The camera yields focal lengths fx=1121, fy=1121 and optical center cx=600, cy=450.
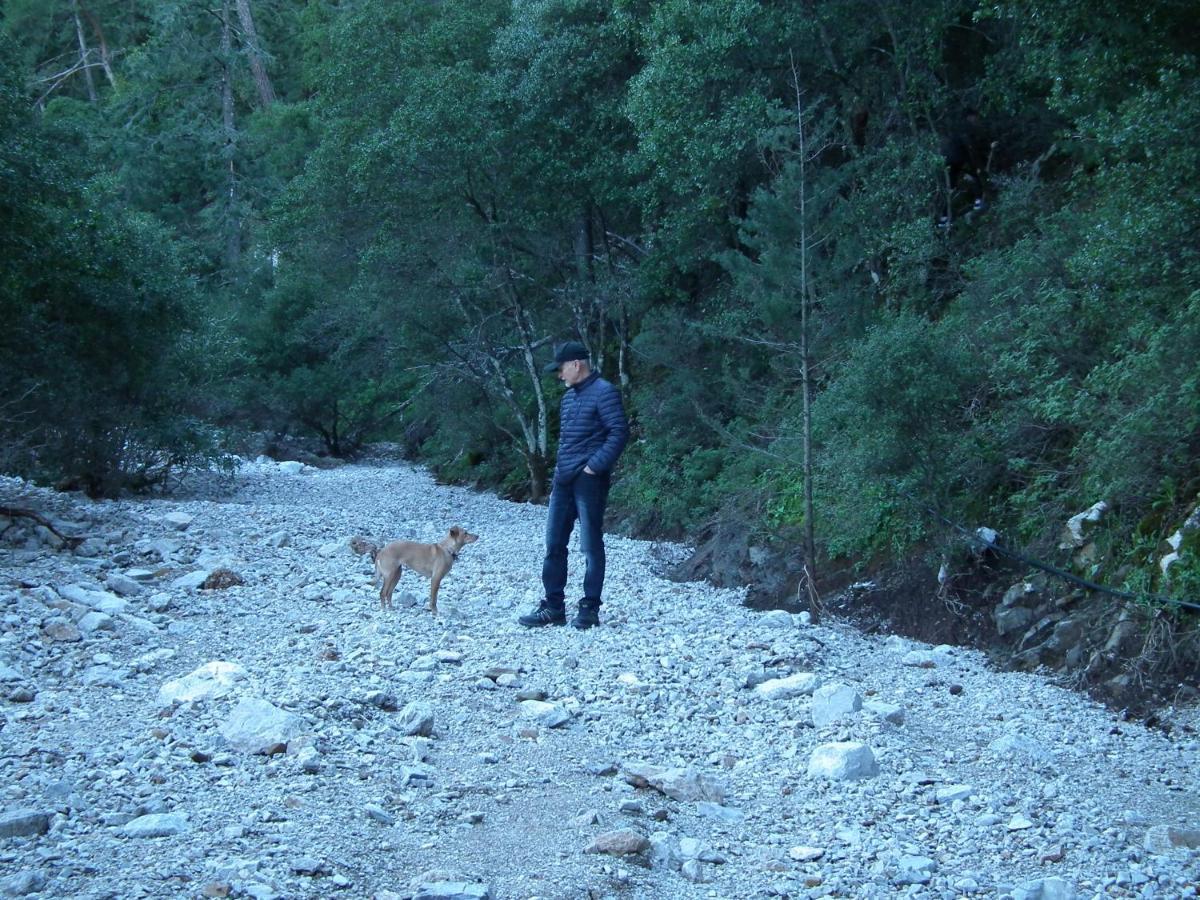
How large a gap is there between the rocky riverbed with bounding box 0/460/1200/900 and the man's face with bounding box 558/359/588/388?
2023mm

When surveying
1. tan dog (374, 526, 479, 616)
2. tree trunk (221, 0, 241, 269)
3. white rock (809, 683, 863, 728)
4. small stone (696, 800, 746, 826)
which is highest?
tree trunk (221, 0, 241, 269)

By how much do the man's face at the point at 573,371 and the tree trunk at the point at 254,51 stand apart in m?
36.1

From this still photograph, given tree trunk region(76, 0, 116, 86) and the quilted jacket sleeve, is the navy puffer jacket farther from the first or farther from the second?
tree trunk region(76, 0, 116, 86)

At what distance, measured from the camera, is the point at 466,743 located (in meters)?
6.28

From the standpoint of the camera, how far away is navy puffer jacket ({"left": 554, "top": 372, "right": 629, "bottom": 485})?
8.70 meters

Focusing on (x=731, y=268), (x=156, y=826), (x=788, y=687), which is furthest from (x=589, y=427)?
(x=731, y=268)

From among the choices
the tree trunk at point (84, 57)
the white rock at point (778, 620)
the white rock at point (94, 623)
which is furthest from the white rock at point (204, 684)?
the tree trunk at point (84, 57)

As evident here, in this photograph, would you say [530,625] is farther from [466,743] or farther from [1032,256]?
[1032,256]

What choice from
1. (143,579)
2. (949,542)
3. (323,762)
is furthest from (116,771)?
(949,542)

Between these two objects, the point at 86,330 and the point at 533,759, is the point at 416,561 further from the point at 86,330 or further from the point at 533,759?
the point at 86,330

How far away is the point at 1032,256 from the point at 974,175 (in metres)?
5.29

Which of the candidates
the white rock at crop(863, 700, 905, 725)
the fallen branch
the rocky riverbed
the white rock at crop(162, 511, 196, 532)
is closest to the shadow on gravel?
the rocky riverbed

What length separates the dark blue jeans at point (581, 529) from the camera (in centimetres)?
877

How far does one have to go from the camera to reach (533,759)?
6055 mm
